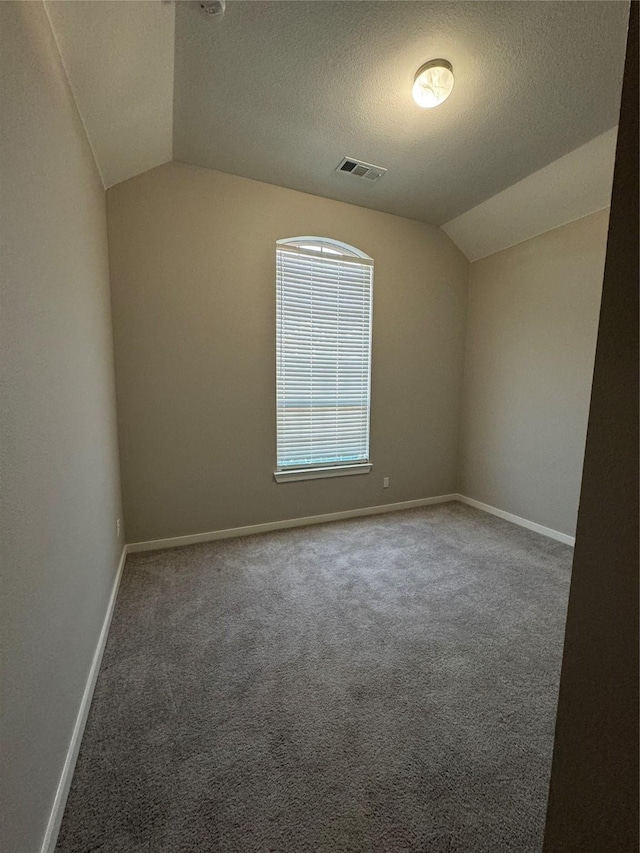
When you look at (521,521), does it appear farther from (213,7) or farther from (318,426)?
(213,7)

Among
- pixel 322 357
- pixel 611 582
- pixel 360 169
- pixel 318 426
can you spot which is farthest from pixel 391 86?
pixel 611 582

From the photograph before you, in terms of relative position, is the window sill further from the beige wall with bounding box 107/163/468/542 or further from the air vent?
the air vent

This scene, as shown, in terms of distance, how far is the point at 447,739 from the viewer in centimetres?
131

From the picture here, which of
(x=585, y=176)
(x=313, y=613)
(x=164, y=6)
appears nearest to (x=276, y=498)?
(x=313, y=613)

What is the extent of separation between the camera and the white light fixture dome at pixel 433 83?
5.86ft

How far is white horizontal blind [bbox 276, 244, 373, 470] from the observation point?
3131 millimetres

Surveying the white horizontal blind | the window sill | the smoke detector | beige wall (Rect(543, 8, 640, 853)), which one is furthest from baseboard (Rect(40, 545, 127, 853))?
the smoke detector

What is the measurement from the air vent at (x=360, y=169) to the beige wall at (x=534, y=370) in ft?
5.32

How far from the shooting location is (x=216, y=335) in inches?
112

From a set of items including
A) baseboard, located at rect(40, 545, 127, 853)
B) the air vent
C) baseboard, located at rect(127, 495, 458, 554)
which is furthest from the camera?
baseboard, located at rect(127, 495, 458, 554)

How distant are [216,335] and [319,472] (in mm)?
1549

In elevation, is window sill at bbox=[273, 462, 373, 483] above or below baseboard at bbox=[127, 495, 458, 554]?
above

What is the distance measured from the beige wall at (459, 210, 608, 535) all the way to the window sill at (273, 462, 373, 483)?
1.37m

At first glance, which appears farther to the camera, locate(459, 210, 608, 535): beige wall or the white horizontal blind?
the white horizontal blind
